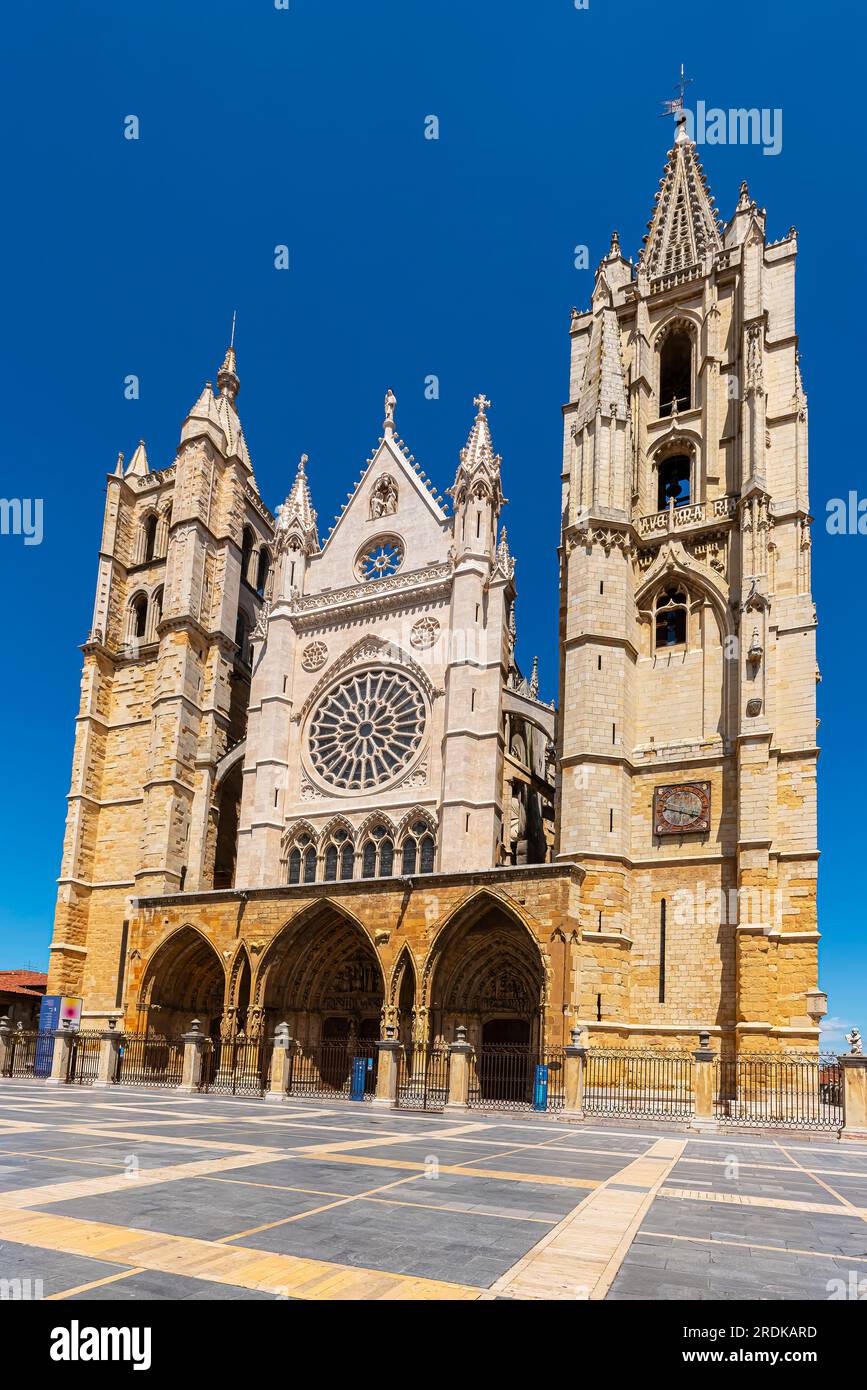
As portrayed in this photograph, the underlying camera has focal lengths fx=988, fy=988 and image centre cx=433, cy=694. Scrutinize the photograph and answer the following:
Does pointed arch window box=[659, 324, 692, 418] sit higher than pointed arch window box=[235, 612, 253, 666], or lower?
higher

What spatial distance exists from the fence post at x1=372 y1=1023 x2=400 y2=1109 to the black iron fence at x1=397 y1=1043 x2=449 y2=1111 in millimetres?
1057

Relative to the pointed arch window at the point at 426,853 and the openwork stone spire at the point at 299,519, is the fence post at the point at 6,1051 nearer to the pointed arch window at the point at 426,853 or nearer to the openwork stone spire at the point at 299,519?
the pointed arch window at the point at 426,853

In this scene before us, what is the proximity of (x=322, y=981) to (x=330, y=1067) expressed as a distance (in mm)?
2411

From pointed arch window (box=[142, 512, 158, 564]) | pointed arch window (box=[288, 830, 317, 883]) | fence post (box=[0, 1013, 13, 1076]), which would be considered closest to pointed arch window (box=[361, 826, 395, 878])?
pointed arch window (box=[288, 830, 317, 883])

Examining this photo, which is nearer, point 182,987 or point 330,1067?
point 330,1067

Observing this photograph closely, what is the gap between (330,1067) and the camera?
27.8 m

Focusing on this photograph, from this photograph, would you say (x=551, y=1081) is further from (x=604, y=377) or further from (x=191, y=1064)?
(x=604, y=377)

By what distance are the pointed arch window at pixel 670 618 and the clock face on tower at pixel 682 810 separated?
442 cm

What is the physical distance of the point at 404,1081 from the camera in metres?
23.1

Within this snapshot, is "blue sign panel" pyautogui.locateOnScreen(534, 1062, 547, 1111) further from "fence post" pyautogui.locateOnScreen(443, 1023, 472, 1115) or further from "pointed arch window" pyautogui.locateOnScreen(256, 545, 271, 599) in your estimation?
"pointed arch window" pyautogui.locateOnScreen(256, 545, 271, 599)

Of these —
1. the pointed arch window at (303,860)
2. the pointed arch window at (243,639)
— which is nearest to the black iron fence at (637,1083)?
the pointed arch window at (303,860)

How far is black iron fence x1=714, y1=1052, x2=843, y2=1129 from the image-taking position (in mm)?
19797

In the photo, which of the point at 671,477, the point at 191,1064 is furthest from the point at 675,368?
the point at 191,1064
